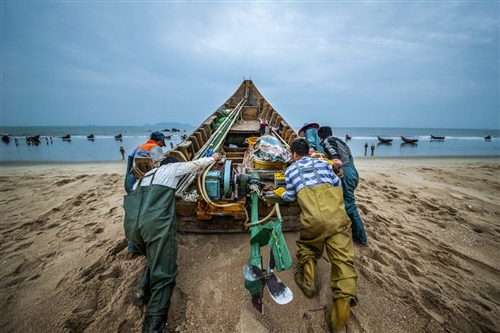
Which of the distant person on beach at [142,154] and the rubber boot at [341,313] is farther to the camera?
the distant person on beach at [142,154]

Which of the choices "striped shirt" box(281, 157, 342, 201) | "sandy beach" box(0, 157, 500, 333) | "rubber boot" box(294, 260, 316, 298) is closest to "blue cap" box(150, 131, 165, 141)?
"sandy beach" box(0, 157, 500, 333)

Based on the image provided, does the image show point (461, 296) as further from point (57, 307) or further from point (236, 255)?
point (57, 307)

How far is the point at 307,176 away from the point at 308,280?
140 centimetres

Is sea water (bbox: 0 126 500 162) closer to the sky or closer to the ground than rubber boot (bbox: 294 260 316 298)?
closer to the sky

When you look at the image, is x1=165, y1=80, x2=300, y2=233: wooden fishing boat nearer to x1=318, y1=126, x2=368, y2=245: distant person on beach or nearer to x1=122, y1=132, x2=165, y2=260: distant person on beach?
x1=122, y1=132, x2=165, y2=260: distant person on beach

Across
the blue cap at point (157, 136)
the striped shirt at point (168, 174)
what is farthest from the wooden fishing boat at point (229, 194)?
the blue cap at point (157, 136)

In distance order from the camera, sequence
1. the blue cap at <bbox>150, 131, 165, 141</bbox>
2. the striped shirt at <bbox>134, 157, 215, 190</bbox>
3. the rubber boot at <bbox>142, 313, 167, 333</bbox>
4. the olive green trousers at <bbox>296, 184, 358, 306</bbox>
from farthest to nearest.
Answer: the blue cap at <bbox>150, 131, 165, 141</bbox> < the striped shirt at <bbox>134, 157, 215, 190</bbox> < the olive green trousers at <bbox>296, 184, 358, 306</bbox> < the rubber boot at <bbox>142, 313, 167, 333</bbox>

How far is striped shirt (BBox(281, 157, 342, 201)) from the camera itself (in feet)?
7.82

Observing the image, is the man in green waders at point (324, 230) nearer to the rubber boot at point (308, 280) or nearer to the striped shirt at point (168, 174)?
the rubber boot at point (308, 280)

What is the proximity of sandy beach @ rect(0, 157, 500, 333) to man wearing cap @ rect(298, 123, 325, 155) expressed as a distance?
1.88 m

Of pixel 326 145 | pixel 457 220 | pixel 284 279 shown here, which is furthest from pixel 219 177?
pixel 457 220

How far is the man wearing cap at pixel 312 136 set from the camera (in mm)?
4062

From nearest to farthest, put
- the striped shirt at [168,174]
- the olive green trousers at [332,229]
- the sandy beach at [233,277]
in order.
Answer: the olive green trousers at [332,229] → the sandy beach at [233,277] → the striped shirt at [168,174]

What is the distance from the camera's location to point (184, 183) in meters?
3.01
